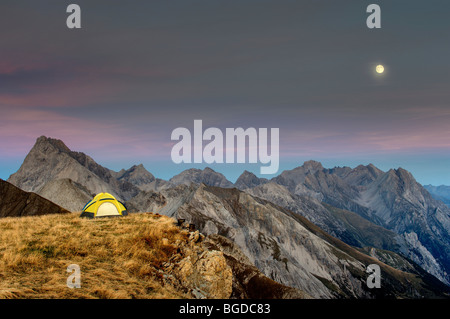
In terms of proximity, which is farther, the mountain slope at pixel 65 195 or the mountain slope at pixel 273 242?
the mountain slope at pixel 273 242

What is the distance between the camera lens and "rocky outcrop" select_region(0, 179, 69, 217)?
39.8m

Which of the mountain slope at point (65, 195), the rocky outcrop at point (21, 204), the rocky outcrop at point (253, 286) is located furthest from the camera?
the mountain slope at point (65, 195)

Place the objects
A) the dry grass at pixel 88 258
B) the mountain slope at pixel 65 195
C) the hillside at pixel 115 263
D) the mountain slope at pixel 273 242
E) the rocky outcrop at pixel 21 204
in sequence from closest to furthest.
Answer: the dry grass at pixel 88 258 → the hillside at pixel 115 263 → the rocky outcrop at pixel 21 204 → the mountain slope at pixel 65 195 → the mountain slope at pixel 273 242

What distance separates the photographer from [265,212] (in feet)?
552

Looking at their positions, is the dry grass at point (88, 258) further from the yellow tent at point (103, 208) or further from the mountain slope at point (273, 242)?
the mountain slope at point (273, 242)

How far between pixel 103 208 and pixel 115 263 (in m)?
16.5

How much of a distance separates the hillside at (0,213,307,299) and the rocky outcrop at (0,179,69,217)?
893 inches

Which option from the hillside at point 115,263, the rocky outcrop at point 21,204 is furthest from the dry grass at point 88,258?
the rocky outcrop at point 21,204

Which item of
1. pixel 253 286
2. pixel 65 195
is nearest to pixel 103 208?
→ pixel 253 286

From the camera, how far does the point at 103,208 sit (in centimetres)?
2927

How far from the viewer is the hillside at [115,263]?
11.5m

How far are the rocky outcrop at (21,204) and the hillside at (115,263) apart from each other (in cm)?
2269

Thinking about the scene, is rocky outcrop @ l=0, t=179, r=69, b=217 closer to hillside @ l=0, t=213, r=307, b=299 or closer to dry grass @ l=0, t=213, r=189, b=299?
dry grass @ l=0, t=213, r=189, b=299

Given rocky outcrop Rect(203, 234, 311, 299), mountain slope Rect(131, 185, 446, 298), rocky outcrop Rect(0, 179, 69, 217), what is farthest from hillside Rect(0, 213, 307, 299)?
mountain slope Rect(131, 185, 446, 298)
